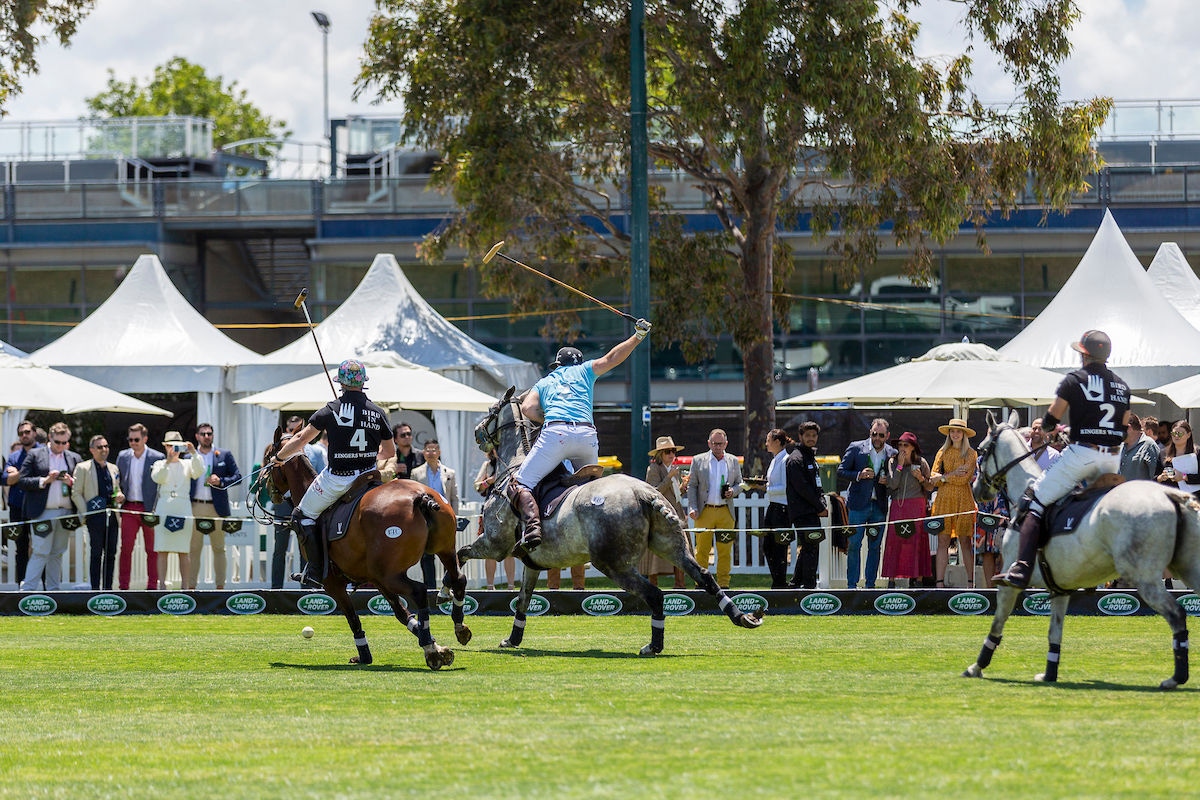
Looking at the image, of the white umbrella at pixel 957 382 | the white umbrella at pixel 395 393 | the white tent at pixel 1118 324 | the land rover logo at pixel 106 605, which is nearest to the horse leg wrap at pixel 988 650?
the white umbrella at pixel 957 382

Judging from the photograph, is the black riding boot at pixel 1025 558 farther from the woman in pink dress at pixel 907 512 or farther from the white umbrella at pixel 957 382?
the white umbrella at pixel 957 382

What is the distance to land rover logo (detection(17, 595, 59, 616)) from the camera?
1872cm

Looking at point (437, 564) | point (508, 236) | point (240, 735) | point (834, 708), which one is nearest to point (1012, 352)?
point (508, 236)

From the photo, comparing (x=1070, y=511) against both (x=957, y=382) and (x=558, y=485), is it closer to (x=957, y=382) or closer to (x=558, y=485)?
(x=558, y=485)

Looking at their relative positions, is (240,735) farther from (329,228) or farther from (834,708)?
(329,228)

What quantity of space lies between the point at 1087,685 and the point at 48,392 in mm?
16026

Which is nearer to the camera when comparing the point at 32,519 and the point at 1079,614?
the point at 1079,614

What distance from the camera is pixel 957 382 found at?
2125 centimetres

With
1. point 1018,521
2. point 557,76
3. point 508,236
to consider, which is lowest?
point 1018,521

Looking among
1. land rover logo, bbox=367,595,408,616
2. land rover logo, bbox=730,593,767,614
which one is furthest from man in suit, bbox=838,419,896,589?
land rover logo, bbox=367,595,408,616

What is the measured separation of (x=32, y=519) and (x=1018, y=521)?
13284mm

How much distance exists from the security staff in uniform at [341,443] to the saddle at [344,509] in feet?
0.13

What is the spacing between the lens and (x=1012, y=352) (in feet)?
81.5

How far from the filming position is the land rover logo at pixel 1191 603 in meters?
16.5
